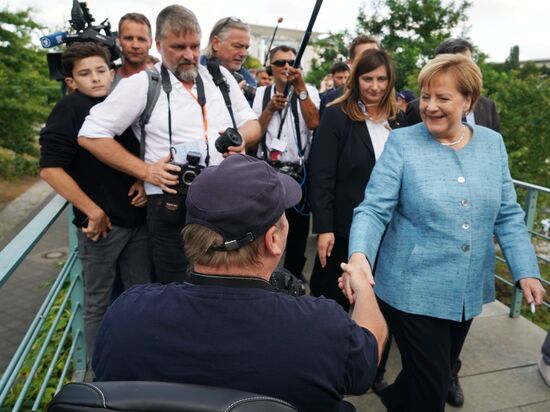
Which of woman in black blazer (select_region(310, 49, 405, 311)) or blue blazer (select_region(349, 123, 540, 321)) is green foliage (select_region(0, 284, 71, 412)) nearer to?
woman in black blazer (select_region(310, 49, 405, 311))

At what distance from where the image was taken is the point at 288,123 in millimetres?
3854

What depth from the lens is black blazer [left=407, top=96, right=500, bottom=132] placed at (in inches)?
124

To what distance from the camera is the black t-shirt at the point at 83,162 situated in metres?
2.47

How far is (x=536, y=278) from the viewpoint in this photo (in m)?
2.06

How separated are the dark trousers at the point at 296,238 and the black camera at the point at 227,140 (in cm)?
156

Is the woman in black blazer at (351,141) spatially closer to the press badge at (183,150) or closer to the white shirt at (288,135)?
the press badge at (183,150)

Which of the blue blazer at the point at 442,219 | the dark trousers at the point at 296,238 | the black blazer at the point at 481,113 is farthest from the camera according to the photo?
the dark trousers at the point at 296,238

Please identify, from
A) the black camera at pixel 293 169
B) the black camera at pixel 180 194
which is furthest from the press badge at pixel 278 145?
the black camera at pixel 180 194

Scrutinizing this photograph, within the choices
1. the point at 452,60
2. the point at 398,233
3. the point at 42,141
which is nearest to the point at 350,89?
the point at 452,60

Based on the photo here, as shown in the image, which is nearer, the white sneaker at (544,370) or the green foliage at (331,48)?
the white sneaker at (544,370)

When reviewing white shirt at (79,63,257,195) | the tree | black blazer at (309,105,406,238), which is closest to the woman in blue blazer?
black blazer at (309,105,406,238)

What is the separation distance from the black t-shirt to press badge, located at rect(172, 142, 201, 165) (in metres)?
0.34

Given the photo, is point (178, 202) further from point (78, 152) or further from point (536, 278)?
point (536, 278)

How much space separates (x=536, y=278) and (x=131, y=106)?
6.80 ft
